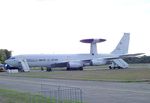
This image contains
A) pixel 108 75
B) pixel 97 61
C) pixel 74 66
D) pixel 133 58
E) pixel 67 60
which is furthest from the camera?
pixel 133 58

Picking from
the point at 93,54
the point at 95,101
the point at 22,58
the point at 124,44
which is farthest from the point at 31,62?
the point at 95,101

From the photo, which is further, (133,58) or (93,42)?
(133,58)

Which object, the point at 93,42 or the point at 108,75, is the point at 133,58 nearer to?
the point at 93,42

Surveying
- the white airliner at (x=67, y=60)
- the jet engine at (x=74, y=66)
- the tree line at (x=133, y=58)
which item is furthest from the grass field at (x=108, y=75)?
the tree line at (x=133, y=58)

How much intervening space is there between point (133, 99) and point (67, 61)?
2708 inches

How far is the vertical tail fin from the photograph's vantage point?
96.2 metres

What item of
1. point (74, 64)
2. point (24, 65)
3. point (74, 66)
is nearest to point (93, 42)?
point (74, 64)

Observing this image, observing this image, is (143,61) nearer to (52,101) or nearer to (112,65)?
(112,65)

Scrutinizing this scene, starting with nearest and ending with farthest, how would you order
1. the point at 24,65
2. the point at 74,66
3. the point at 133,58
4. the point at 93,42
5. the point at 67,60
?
the point at 24,65 < the point at 74,66 < the point at 67,60 < the point at 93,42 < the point at 133,58

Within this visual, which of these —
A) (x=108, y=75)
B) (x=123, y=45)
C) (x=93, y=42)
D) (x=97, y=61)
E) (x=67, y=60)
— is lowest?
(x=108, y=75)

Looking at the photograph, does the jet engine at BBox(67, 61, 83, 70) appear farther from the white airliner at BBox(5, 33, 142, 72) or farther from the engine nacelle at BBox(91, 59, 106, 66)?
the engine nacelle at BBox(91, 59, 106, 66)

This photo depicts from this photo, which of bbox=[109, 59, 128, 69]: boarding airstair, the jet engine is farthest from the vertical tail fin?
the jet engine

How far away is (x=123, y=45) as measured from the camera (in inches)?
3812

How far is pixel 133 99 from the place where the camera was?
20922 millimetres
